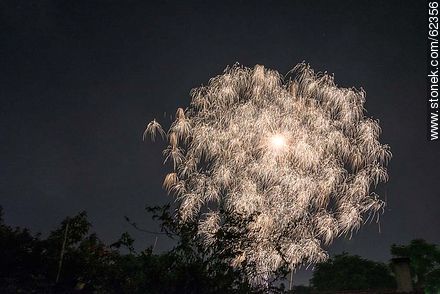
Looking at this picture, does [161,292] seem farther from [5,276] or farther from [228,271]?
[5,276]

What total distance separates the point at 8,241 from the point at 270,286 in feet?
31.6

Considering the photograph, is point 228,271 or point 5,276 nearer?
point 228,271

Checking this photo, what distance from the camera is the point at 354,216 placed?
27.3 metres

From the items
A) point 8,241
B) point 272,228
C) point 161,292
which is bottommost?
point 161,292

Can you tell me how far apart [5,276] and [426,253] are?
36.3 metres

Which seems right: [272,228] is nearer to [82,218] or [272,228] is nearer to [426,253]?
[82,218]

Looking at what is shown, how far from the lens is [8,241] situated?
16516 millimetres

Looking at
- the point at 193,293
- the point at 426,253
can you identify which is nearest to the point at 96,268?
the point at 193,293

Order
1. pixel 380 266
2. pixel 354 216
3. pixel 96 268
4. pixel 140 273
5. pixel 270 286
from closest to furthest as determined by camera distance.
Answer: pixel 140 273, pixel 270 286, pixel 96 268, pixel 354 216, pixel 380 266

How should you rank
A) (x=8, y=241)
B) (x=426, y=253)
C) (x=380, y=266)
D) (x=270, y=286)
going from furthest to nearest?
(x=380, y=266), (x=426, y=253), (x=8, y=241), (x=270, y=286)

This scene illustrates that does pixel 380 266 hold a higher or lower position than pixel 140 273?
higher

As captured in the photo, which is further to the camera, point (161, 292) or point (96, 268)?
point (96, 268)

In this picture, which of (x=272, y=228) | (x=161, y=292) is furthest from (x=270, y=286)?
(x=272, y=228)

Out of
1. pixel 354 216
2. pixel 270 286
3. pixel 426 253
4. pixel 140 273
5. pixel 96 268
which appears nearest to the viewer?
pixel 140 273
